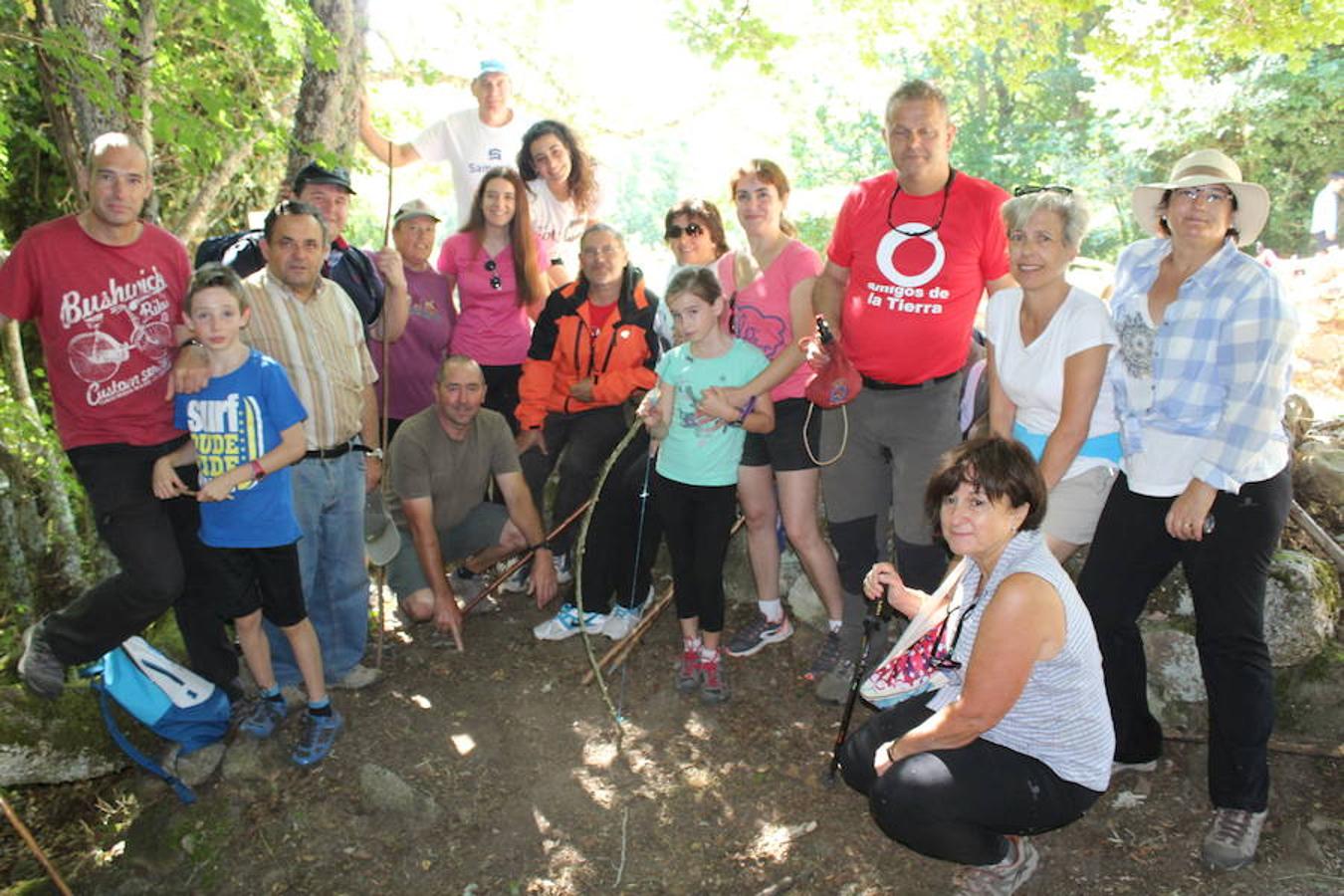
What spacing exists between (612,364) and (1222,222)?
115 inches

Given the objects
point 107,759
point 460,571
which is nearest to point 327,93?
point 460,571

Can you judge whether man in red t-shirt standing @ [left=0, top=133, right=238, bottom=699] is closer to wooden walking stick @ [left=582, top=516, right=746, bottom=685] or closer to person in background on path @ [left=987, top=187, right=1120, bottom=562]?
wooden walking stick @ [left=582, top=516, right=746, bottom=685]

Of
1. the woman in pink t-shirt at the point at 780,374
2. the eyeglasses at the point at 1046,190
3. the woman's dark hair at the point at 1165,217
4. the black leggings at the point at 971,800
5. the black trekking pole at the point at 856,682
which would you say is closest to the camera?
the black leggings at the point at 971,800

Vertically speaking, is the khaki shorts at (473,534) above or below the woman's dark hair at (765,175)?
below

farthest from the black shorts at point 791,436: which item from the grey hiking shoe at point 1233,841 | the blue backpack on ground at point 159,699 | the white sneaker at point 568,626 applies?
the blue backpack on ground at point 159,699

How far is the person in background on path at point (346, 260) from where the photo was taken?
440 centimetres

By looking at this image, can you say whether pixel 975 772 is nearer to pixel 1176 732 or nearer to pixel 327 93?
pixel 1176 732

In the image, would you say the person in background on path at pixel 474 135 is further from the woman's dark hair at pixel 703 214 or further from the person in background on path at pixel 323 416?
the person in background on path at pixel 323 416

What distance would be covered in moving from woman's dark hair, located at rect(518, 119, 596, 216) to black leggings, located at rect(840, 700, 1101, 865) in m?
3.92

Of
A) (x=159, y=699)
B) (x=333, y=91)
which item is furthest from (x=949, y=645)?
(x=333, y=91)

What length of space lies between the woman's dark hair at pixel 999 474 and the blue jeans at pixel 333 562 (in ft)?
8.91

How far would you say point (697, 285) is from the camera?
12.9 ft

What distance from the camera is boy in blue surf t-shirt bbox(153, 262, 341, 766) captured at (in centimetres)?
353

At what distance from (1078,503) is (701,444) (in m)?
1.60
